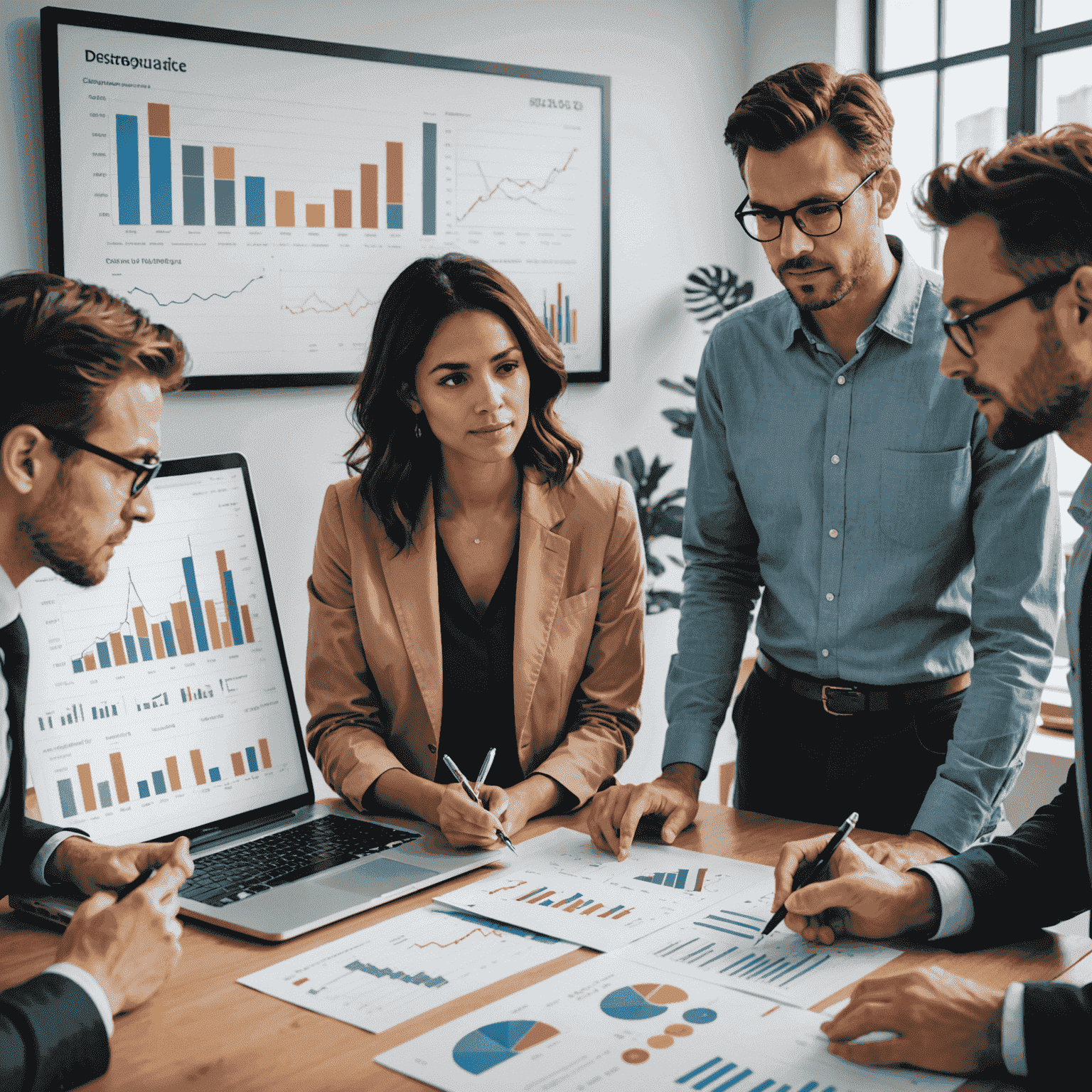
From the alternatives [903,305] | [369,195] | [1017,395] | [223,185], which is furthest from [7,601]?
[369,195]

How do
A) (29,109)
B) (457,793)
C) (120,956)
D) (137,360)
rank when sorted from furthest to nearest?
(29,109) → (457,793) → (137,360) → (120,956)

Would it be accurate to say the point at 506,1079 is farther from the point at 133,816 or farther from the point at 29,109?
→ the point at 29,109

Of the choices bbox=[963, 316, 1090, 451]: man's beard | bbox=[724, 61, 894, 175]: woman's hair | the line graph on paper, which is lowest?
the line graph on paper

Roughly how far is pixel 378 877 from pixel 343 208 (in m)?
2.25

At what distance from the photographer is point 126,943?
122cm

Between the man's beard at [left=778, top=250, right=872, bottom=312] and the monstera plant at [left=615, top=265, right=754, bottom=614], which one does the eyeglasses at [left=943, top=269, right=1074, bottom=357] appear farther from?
the monstera plant at [left=615, top=265, right=754, bottom=614]

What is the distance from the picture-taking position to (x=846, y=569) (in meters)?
1.95

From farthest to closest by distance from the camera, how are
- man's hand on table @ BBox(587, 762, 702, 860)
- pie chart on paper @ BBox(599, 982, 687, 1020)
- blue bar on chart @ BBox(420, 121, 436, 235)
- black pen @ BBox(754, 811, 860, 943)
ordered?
blue bar on chart @ BBox(420, 121, 436, 235) < man's hand on table @ BBox(587, 762, 702, 860) < black pen @ BBox(754, 811, 860, 943) < pie chart on paper @ BBox(599, 982, 687, 1020)

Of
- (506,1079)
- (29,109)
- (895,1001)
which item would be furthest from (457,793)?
(29,109)

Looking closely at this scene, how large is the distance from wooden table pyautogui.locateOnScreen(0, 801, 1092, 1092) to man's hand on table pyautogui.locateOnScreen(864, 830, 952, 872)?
184 millimetres

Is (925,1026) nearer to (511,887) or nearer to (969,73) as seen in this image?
(511,887)

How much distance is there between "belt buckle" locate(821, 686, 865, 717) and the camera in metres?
1.92

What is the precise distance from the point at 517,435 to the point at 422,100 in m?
1.76

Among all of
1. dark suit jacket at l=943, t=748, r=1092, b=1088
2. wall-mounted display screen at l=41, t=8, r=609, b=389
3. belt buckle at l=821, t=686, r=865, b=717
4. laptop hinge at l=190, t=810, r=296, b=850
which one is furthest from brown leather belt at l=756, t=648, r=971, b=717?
wall-mounted display screen at l=41, t=8, r=609, b=389
